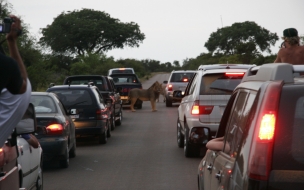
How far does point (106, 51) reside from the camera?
82438 millimetres

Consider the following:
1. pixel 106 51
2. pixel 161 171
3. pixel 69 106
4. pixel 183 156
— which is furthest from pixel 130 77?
pixel 106 51

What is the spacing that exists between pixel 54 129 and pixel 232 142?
24.7 feet

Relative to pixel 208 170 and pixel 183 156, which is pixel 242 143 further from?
pixel 183 156

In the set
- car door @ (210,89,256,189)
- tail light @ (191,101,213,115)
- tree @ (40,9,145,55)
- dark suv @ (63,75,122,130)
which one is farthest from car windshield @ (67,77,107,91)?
tree @ (40,9,145,55)

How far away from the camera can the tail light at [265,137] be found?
4.16 meters

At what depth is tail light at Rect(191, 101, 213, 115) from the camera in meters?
13.0

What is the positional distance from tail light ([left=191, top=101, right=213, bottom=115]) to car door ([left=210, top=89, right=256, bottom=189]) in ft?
23.2

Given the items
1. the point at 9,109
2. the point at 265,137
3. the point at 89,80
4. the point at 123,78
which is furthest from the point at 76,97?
the point at 123,78

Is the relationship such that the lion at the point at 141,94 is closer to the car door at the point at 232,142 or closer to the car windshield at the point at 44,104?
the car windshield at the point at 44,104

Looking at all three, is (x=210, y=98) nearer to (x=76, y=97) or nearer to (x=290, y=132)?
(x=76, y=97)

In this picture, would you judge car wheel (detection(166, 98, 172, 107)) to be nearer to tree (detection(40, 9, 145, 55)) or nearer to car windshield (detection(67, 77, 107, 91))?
car windshield (detection(67, 77, 107, 91))

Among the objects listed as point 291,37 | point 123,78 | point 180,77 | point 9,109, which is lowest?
point 180,77

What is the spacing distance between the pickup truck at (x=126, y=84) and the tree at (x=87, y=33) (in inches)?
1694

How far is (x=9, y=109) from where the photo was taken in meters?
4.38
